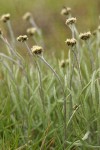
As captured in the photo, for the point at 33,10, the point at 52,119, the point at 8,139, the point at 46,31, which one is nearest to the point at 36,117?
the point at 52,119

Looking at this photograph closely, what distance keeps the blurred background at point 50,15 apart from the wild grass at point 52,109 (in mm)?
3027

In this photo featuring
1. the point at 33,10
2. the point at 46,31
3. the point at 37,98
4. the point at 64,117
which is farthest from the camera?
the point at 33,10

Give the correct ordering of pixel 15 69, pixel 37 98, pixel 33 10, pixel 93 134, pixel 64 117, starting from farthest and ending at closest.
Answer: pixel 33 10 < pixel 15 69 < pixel 37 98 < pixel 93 134 < pixel 64 117

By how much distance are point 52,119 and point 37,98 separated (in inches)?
6.1

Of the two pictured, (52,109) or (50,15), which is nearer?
(52,109)

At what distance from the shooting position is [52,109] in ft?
8.98

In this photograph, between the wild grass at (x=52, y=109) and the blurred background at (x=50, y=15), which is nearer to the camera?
the wild grass at (x=52, y=109)

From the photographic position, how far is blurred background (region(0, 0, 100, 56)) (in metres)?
6.21

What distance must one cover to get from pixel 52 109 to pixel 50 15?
171 inches

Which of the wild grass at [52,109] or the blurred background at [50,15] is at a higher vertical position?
the blurred background at [50,15]

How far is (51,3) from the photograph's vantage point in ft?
23.6

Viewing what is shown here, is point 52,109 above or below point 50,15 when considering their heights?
below

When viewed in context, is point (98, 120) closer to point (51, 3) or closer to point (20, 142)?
point (20, 142)

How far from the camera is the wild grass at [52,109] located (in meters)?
2.33
